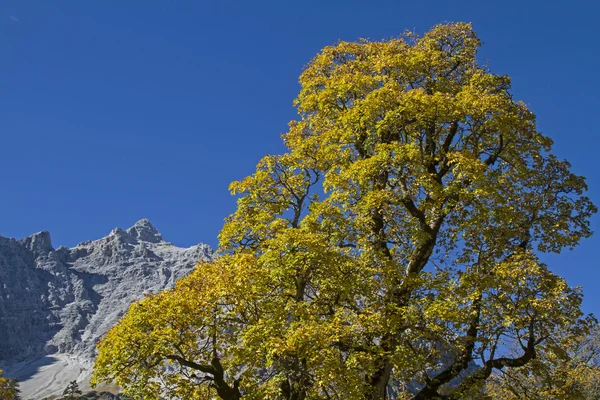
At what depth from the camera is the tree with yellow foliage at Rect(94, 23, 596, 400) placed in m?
15.9

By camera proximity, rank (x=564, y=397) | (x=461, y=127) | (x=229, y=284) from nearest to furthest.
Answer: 1. (x=229, y=284)
2. (x=564, y=397)
3. (x=461, y=127)

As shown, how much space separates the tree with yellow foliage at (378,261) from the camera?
15.9 meters

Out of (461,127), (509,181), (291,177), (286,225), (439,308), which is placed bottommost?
(439,308)

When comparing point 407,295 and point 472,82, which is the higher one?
point 472,82

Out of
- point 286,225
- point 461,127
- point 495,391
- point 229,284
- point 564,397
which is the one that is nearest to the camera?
point 229,284

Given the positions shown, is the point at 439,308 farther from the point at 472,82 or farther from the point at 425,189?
the point at 472,82

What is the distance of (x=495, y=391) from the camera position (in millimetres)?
43969

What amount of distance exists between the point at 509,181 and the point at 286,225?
8327 mm

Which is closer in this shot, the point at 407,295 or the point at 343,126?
the point at 407,295

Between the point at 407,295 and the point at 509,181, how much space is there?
5928 millimetres

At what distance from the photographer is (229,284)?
16.0 metres

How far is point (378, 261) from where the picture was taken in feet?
60.4

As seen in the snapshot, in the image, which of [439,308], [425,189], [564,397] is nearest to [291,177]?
[425,189]

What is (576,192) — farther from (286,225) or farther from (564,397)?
(286,225)
